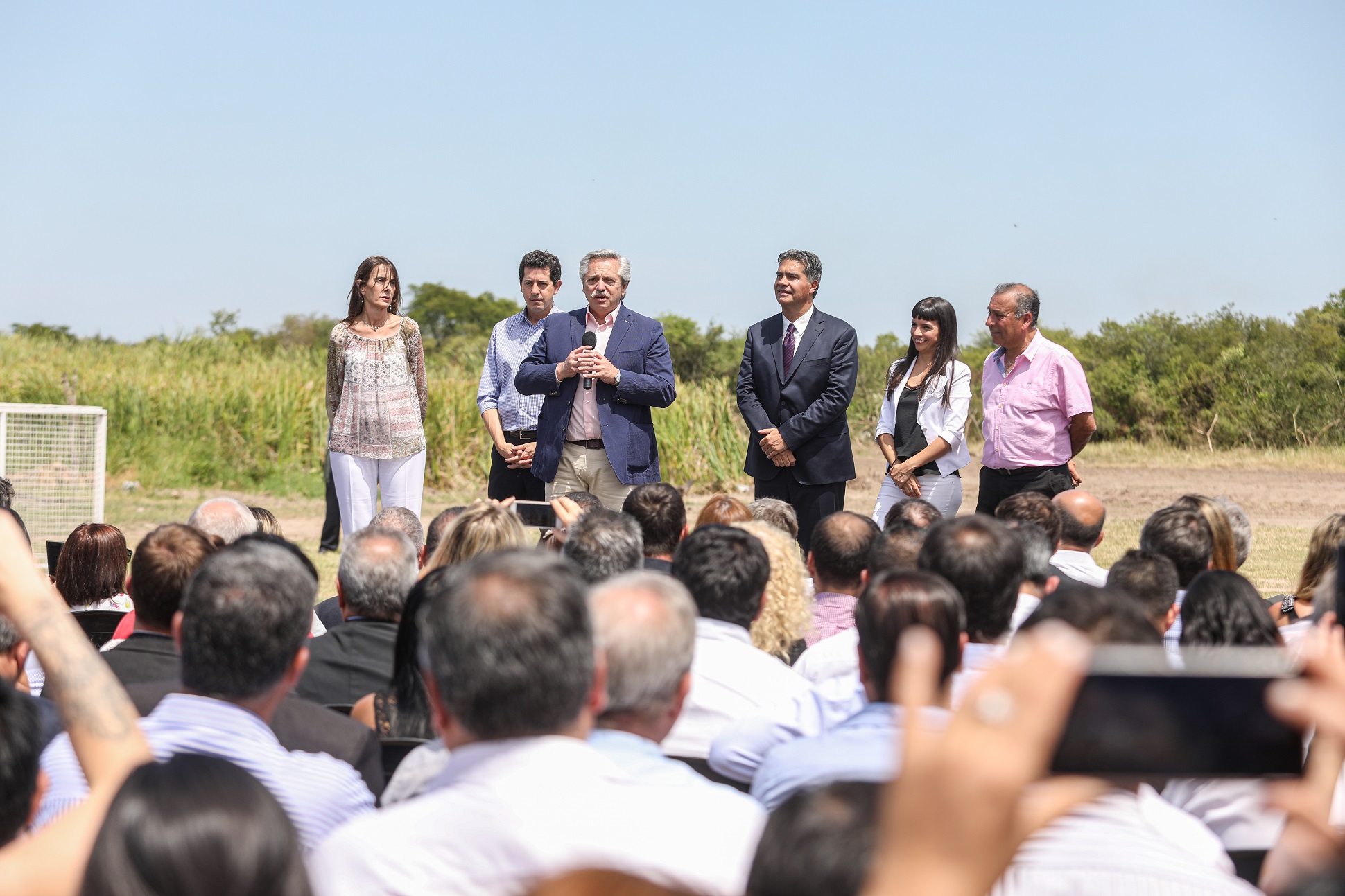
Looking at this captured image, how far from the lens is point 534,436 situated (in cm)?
754

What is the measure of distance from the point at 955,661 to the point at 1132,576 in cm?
148

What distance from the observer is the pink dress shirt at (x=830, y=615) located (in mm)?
4359

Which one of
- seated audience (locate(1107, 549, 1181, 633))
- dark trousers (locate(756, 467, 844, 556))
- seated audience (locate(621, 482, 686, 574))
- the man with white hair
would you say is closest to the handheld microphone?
dark trousers (locate(756, 467, 844, 556))

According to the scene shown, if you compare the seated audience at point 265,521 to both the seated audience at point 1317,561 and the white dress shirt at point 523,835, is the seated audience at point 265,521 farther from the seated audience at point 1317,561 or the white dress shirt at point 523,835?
the seated audience at point 1317,561

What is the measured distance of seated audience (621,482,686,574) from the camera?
4.96 meters

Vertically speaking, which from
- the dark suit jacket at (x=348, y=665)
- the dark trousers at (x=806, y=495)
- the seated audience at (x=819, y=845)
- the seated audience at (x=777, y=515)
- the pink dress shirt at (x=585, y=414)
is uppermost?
the pink dress shirt at (x=585, y=414)

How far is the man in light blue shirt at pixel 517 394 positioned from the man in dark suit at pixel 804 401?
1301mm

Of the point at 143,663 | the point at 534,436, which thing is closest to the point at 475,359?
the point at 534,436

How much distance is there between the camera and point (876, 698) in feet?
8.38

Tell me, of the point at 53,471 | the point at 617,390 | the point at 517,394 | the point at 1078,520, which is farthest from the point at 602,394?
the point at 53,471

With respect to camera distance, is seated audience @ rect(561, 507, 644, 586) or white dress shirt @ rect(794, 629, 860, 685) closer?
white dress shirt @ rect(794, 629, 860, 685)

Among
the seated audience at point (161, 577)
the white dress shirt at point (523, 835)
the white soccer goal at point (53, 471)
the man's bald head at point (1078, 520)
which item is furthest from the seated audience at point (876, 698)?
the white soccer goal at point (53, 471)

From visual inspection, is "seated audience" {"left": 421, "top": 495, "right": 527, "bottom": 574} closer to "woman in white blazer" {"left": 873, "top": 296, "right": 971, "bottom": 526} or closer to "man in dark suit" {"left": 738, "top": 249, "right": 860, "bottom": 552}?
"man in dark suit" {"left": 738, "top": 249, "right": 860, "bottom": 552}

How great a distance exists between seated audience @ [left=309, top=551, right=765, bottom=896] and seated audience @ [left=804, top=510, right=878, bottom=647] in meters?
2.43
